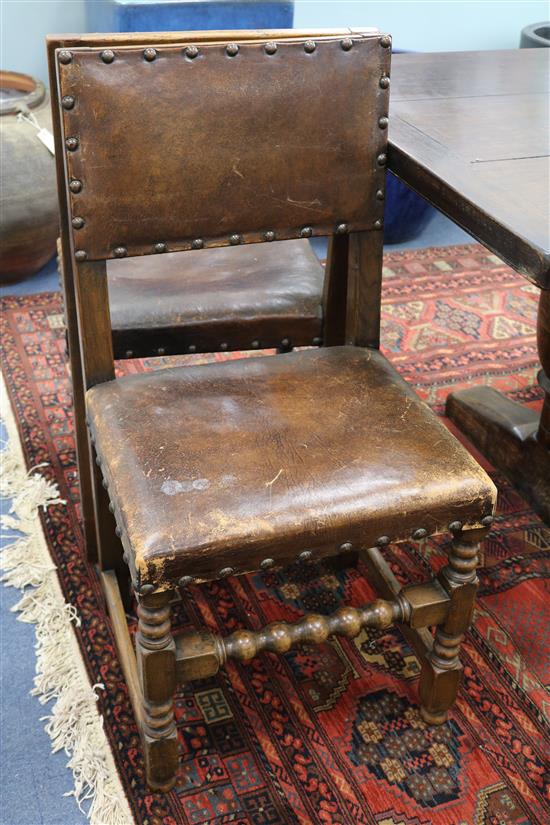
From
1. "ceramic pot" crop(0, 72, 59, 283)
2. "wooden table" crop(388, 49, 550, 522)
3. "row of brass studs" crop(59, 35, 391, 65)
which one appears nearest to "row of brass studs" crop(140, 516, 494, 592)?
"wooden table" crop(388, 49, 550, 522)

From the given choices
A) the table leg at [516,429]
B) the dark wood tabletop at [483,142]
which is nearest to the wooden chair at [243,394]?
the dark wood tabletop at [483,142]

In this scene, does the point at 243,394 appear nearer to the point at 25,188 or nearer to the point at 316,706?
the point at 316,706

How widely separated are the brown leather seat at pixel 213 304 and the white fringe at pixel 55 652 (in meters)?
0.49

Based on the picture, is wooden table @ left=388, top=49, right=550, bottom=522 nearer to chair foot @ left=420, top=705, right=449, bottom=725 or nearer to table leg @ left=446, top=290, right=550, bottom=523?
table leg @ left=446, top=290, right=550, bottom=523

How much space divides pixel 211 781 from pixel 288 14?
2.41m

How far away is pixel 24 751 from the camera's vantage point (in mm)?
1509

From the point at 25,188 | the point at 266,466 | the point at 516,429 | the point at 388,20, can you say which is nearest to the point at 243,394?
the point at 266,466

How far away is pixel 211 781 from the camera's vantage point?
4.83ft

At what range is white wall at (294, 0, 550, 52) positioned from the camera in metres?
3.45

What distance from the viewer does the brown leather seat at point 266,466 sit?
1.23 m

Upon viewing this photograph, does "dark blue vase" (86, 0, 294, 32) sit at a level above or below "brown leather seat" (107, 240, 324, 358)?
above

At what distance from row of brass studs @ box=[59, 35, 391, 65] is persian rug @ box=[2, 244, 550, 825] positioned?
3.23 feet

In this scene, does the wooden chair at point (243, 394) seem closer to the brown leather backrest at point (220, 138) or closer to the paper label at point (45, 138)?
the brown leather backrest at point (220, 138)

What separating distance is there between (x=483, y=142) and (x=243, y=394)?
0.62 meters
